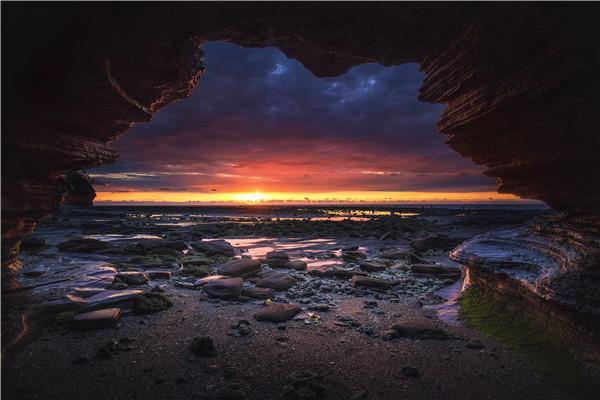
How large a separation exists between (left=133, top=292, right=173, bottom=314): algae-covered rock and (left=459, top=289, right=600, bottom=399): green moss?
22.7 ft

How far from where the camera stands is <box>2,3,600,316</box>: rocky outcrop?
3670 millimetres

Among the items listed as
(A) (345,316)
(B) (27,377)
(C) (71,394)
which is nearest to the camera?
(C) (71,394)

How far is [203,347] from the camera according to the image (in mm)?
5223

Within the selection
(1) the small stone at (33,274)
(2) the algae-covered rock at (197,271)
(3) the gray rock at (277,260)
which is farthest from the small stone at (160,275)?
(3) the gray rock at (277,260)

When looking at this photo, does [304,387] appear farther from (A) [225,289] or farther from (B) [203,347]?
(A) [225,289]

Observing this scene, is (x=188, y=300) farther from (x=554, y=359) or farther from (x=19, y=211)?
(x=554, y=359)

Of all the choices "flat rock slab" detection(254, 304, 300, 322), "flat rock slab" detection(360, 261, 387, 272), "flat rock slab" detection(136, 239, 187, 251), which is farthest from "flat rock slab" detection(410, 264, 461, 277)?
"flat rock slab" detection(136, 239, 187, 251)

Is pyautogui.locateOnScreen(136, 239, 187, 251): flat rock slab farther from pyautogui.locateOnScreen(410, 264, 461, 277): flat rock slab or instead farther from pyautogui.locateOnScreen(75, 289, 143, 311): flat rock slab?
pyautogui.locateOnScreen(410, 264, 461, 277): flat rock slab

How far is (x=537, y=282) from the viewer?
5426mm

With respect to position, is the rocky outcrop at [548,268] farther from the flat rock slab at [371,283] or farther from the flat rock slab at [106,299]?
the flat rock slab at [106,299]

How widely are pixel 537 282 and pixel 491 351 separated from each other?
4.77ft

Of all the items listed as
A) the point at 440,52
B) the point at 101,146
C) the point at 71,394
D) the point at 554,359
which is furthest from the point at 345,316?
the point at 101,146

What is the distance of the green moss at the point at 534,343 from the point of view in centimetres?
448

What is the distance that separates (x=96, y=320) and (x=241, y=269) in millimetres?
5214
